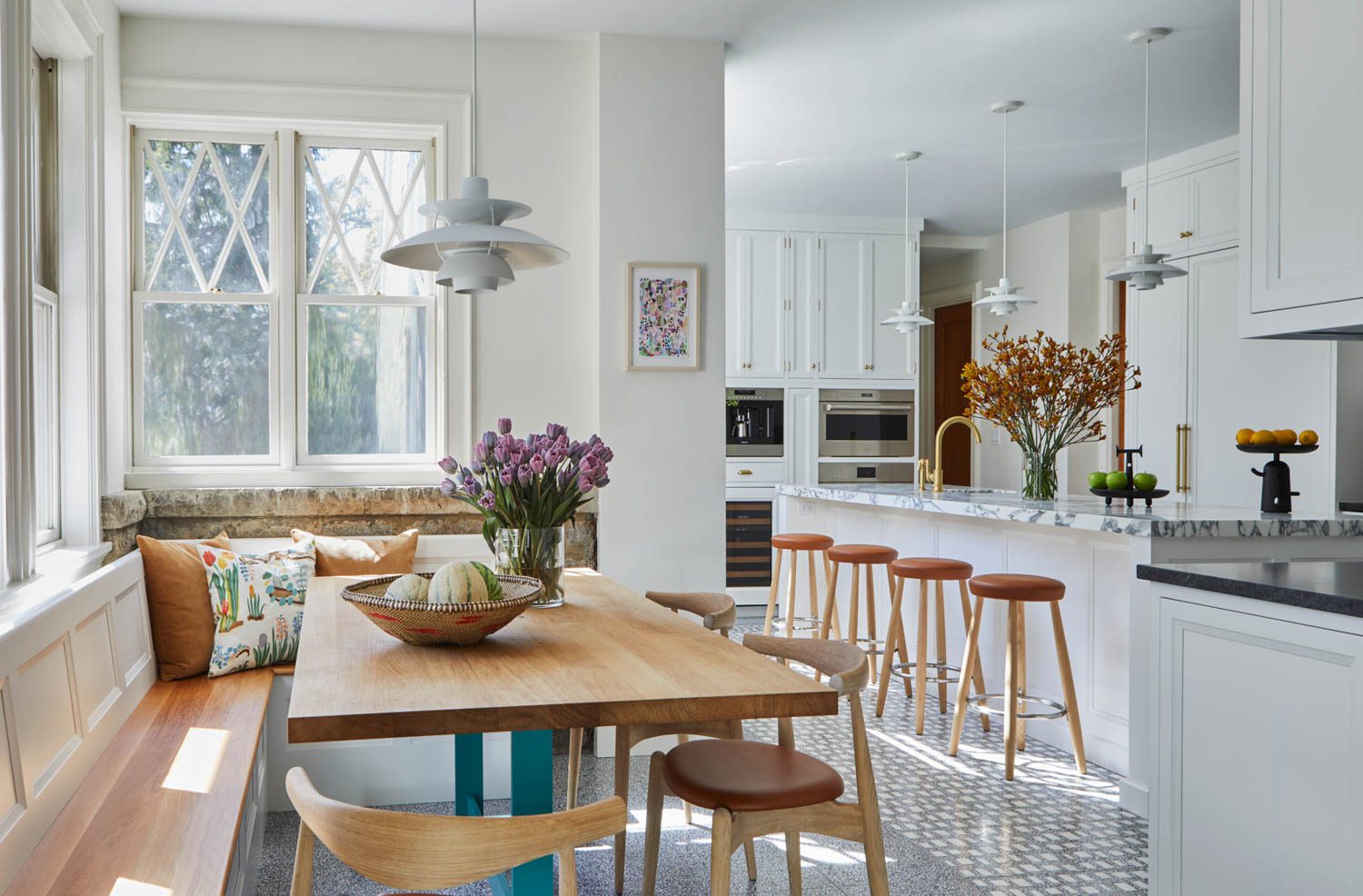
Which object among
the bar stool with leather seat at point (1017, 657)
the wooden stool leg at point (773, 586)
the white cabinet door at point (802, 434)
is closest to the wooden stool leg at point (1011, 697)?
the bar stool with leather seat at point (1017, 657)

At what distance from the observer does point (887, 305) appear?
7.63 m

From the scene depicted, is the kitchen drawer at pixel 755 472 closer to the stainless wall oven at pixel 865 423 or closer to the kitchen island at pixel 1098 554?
the stainless wall oven at pixel 865 423

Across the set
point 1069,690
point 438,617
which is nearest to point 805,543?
point 1069,690

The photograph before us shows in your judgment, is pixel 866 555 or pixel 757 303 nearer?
pixel 866 555

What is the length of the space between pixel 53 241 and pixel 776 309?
4.93m

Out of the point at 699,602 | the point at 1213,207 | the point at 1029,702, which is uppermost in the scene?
the point at 1213,207

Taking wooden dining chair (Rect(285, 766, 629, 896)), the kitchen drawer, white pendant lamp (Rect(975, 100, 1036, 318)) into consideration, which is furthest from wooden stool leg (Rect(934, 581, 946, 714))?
wooden dining chair (Rect(285, 766, 629, 896))

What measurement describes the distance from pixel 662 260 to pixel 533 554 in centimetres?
198

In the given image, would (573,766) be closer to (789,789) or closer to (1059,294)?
(789,789)

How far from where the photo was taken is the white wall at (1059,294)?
726cm

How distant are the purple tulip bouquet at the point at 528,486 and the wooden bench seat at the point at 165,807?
81cm

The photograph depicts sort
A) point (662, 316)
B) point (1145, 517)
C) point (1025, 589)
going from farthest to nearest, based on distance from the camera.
Result: point (662, 316) → point (1025, 589) → point (1145, 517)

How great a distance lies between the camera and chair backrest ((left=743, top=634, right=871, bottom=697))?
1921 mm

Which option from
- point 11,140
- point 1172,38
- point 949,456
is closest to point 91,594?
point 11,140
